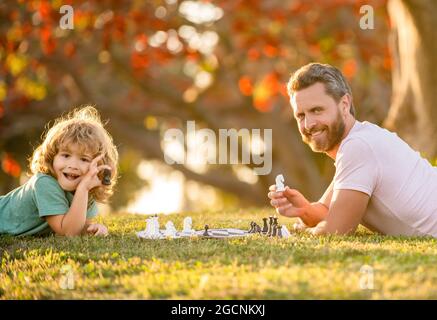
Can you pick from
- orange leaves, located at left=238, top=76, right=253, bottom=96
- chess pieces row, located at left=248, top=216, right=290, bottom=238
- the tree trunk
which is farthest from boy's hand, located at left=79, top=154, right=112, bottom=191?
orange leaves, located at left=238, top=76, right=253, bottom=96

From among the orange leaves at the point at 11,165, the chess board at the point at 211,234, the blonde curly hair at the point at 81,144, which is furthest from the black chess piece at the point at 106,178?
the orange leaves at the point at 11,165

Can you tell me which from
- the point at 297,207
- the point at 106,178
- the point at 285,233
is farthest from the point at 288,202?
the point at 106,178

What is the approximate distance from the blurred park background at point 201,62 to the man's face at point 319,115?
7448 mm

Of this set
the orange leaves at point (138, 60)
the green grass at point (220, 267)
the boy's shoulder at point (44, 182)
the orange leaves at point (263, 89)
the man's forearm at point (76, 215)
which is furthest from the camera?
the orange leaves at point (263, 89)

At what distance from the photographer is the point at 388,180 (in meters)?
5.66

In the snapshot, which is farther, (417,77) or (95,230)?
(417,77)

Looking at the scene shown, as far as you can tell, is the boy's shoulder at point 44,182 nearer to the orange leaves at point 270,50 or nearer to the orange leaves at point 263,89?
the orange leaves at point 270,50

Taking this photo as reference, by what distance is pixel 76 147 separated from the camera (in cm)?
593

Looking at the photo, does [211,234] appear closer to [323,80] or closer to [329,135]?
[329,135]

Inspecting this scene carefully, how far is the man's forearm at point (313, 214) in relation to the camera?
604 centimetres

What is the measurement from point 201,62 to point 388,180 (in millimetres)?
11223
